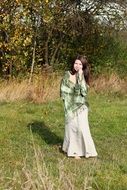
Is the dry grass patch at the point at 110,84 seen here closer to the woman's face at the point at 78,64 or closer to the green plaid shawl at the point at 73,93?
the green plaid shawl at the point at 73,93

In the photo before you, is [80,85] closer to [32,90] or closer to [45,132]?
[45,132]

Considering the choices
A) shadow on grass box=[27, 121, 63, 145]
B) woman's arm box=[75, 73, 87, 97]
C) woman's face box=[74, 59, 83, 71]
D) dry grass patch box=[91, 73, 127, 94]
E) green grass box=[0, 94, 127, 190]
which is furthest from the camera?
dry grass patch box=[91, 73, 127, 94]

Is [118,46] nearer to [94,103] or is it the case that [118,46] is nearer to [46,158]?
[94,103]

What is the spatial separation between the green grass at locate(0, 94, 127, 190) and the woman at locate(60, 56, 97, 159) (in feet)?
0.81

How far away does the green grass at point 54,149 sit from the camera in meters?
6.52

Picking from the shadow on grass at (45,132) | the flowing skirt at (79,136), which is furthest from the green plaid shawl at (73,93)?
the shadow on grass at (45,132)

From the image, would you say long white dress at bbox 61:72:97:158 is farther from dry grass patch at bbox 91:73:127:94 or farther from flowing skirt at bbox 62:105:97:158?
dry grass patch at bbox 91:73:127:94

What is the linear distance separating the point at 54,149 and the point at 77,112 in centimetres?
99

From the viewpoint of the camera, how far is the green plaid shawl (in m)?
9.56

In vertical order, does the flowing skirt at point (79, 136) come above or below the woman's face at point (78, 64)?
below

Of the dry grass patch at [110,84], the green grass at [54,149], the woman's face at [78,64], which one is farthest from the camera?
the dry grass patch at [110,84]

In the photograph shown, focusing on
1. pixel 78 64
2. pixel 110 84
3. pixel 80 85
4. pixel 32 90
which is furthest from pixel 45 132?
pixel 110 84

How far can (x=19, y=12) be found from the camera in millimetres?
16984

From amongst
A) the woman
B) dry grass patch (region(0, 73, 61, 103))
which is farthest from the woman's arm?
dry grass patch (region(0, 73, 61, 103))
